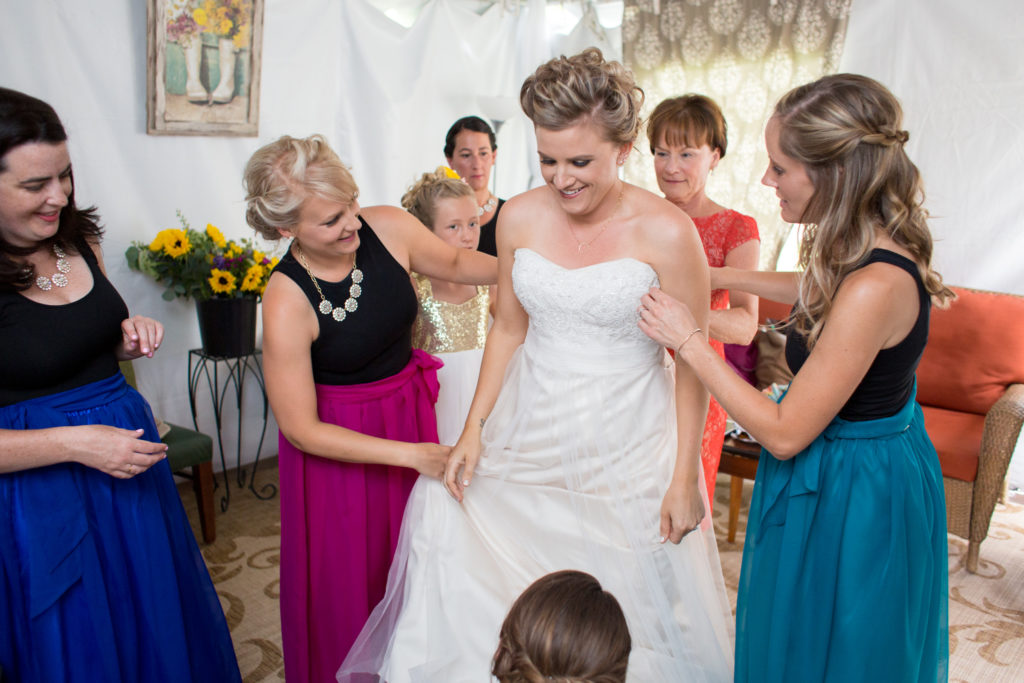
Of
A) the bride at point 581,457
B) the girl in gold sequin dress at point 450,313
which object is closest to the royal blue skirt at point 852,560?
the bride at point 581,457

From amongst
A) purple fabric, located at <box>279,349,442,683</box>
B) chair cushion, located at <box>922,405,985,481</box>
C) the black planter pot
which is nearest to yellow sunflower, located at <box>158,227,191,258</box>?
the black planter pot

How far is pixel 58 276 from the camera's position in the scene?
174 centimetres

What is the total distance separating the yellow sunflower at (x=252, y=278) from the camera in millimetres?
3547

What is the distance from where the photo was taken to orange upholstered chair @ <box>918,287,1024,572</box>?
3121mm

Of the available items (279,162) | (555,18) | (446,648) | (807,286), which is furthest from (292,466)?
(555,18)

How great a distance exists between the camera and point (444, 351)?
2900 millimetres

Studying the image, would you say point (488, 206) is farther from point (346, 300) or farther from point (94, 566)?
point (94, 566)

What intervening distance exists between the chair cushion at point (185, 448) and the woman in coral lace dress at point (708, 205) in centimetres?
210

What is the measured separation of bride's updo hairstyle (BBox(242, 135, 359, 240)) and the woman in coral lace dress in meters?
1.28

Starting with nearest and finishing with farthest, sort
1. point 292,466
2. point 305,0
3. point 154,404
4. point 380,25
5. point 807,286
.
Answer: point 807,286 < point 292,466 < point 154,404 < point 305,0 < point 380,25

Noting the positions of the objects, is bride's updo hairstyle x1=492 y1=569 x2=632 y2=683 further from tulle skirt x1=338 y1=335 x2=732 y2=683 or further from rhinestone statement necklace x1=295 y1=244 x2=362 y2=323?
rhinestone statement necklace x1=295 y1=244 x2=362 y2=323

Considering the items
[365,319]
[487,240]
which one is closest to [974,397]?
[487,240]

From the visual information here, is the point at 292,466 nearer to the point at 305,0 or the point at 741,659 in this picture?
the point at 741,659

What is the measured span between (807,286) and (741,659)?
83 cm
